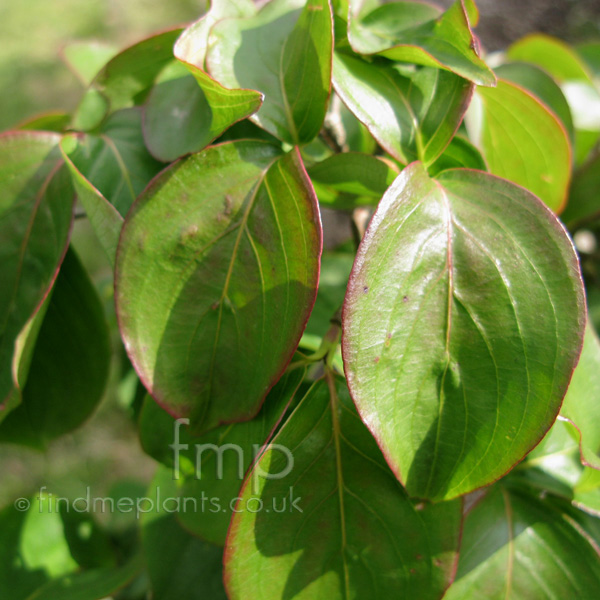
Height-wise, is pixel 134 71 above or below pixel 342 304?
above

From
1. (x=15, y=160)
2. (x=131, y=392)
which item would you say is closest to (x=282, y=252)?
(x=15, y=160)

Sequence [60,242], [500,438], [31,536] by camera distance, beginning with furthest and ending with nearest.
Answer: [31,536], [60,242], [500,438]

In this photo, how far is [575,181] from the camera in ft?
2.47

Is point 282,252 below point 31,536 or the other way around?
the other way around

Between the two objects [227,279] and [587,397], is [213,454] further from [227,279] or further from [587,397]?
[587,397]

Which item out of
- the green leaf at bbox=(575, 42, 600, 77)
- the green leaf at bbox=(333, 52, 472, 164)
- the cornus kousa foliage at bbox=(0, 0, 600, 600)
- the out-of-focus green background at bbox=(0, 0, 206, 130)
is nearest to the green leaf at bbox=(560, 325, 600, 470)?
the cornus kousa foliage at bbox=(0, 0, 600, 600)

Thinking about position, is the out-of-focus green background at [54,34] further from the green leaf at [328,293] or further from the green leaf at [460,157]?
the green leaf at [460,157]

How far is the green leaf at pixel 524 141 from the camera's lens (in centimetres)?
59

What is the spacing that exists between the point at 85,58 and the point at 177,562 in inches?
23.2

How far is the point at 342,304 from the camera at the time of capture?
44 centimetres

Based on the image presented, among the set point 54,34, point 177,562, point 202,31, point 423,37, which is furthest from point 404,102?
point 54,34

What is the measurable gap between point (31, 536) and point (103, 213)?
1.47ft

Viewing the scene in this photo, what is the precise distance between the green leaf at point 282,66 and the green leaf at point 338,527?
0.71ft

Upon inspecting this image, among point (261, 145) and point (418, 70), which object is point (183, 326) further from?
point (418, 70)
